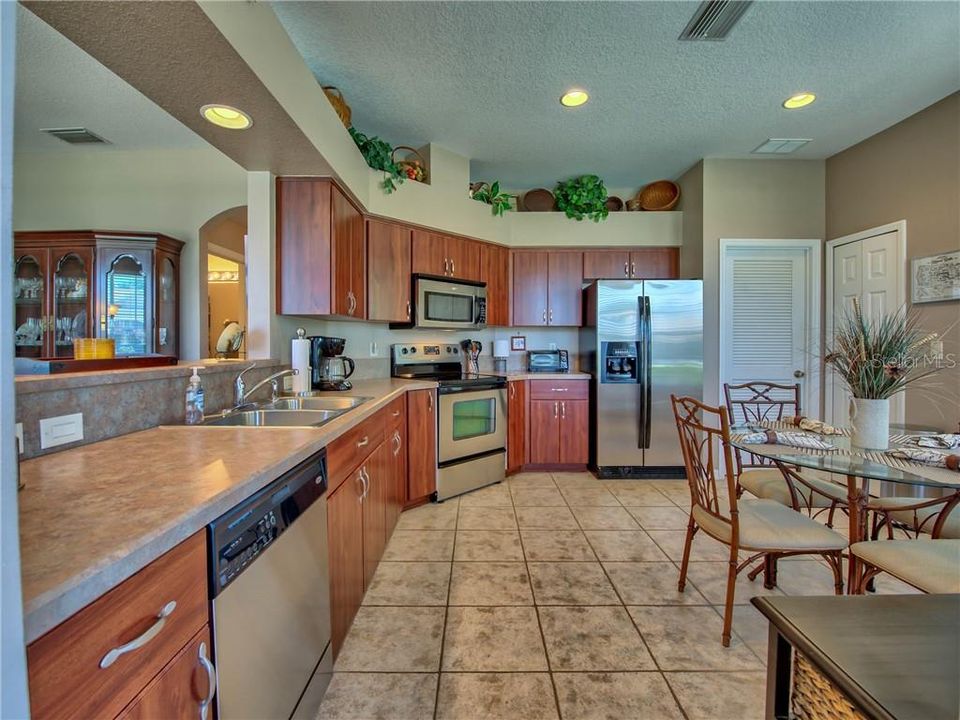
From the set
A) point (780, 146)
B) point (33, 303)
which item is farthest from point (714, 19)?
point (33, 303)

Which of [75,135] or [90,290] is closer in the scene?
[75,135]

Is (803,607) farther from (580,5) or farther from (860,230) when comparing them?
(860,230)

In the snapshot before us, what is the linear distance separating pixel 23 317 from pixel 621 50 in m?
4.65

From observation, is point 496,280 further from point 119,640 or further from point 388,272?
point 119,640

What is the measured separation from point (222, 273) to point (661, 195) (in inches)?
215

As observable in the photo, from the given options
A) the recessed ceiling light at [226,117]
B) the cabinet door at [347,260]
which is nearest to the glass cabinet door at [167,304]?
the cabinet door at [347,260]

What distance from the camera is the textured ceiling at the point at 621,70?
2.03m

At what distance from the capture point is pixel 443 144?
3385 millimetres

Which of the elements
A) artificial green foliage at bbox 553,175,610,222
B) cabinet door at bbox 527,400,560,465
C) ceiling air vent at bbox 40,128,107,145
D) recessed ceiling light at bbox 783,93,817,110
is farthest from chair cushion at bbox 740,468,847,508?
ceiling air vent at bbox 40,128,107,145

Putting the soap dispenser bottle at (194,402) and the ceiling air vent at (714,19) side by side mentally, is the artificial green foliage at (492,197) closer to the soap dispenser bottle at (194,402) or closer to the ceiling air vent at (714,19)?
the ceiling air vent at (714,19)

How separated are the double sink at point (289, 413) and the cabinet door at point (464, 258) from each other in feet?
5.85

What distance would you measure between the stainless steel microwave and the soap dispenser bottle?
6.24ft

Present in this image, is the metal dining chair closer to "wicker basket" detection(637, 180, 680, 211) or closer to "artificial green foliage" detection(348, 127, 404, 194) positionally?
"artificial green foliage" detection(348, 127, 404, 194)

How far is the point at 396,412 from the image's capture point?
103 inches
